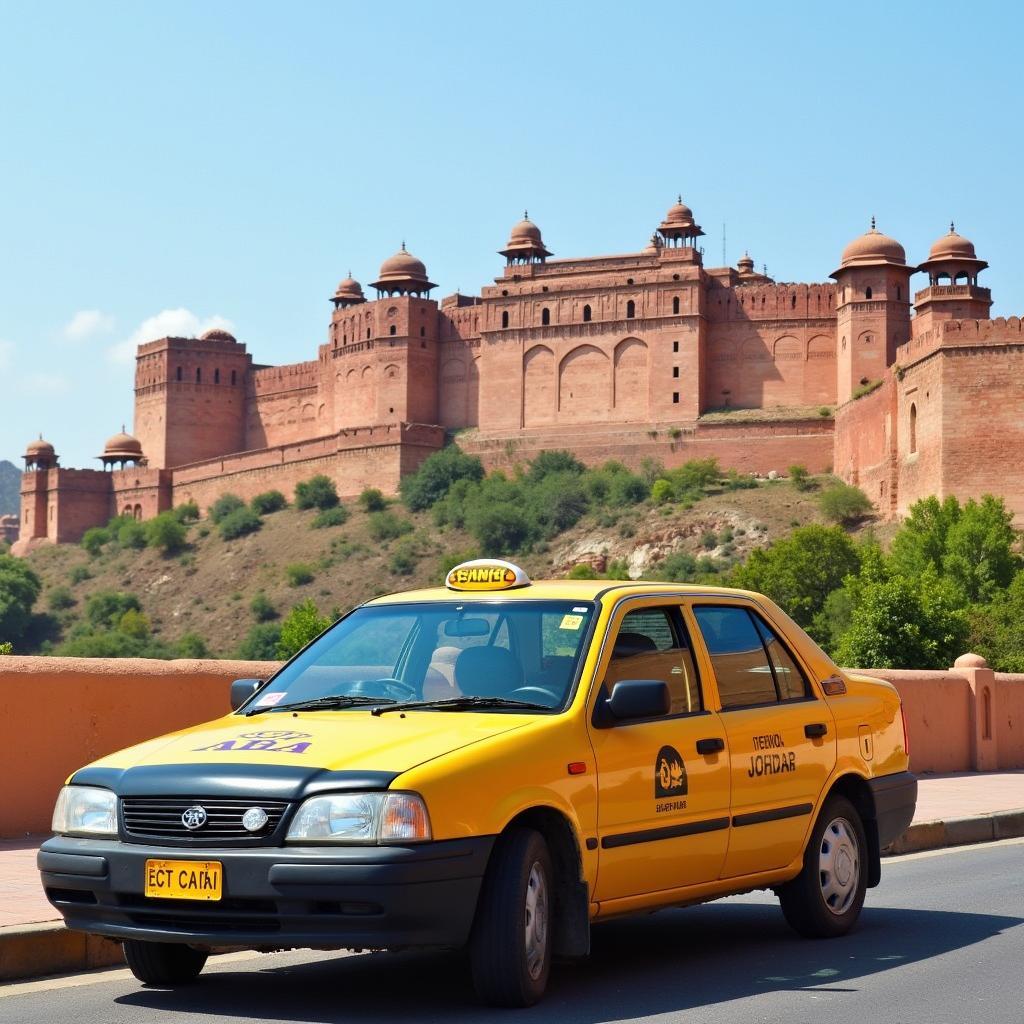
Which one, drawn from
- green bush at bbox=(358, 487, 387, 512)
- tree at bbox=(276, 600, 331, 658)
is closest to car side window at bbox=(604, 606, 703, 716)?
tree at bbox=(276, 600, 331, 658)

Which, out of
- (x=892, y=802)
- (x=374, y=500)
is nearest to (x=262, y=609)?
(x=374, y=500)

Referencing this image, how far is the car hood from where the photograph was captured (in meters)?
5.57

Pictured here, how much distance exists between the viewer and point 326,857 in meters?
5.46

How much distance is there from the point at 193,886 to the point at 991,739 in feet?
44.3

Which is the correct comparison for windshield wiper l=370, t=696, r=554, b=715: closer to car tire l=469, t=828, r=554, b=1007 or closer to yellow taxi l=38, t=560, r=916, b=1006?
yellow taxi l=38, t=560, r=916, b=1006

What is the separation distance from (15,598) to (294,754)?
257 ft

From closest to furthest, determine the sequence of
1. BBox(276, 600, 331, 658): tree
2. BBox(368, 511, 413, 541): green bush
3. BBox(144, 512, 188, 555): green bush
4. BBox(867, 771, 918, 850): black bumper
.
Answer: BBox(867, 771, 918, 850): black bumper → BBox(276, 600, 331, 658): tree → BBox(368, 511, 413, 541): green bush → BBox(144, 512, 188, 555): green bush

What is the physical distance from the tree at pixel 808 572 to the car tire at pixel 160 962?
49224 millimetres

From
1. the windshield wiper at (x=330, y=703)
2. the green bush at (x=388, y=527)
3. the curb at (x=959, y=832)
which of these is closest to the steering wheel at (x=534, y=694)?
the windshield wiper at (x=330, y=703)

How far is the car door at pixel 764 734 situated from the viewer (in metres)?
6.89

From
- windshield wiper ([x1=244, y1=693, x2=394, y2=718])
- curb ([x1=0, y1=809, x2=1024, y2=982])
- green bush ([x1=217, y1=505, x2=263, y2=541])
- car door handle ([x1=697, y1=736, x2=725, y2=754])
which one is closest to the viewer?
windshield wiper ([x1=244, y1=693, x2=394, y2=718])

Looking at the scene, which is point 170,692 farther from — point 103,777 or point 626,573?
point 626,573

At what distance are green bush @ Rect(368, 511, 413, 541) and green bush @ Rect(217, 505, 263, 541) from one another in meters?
8.06

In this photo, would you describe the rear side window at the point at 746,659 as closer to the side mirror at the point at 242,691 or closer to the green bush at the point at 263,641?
the side mirror at the point at 242,691
